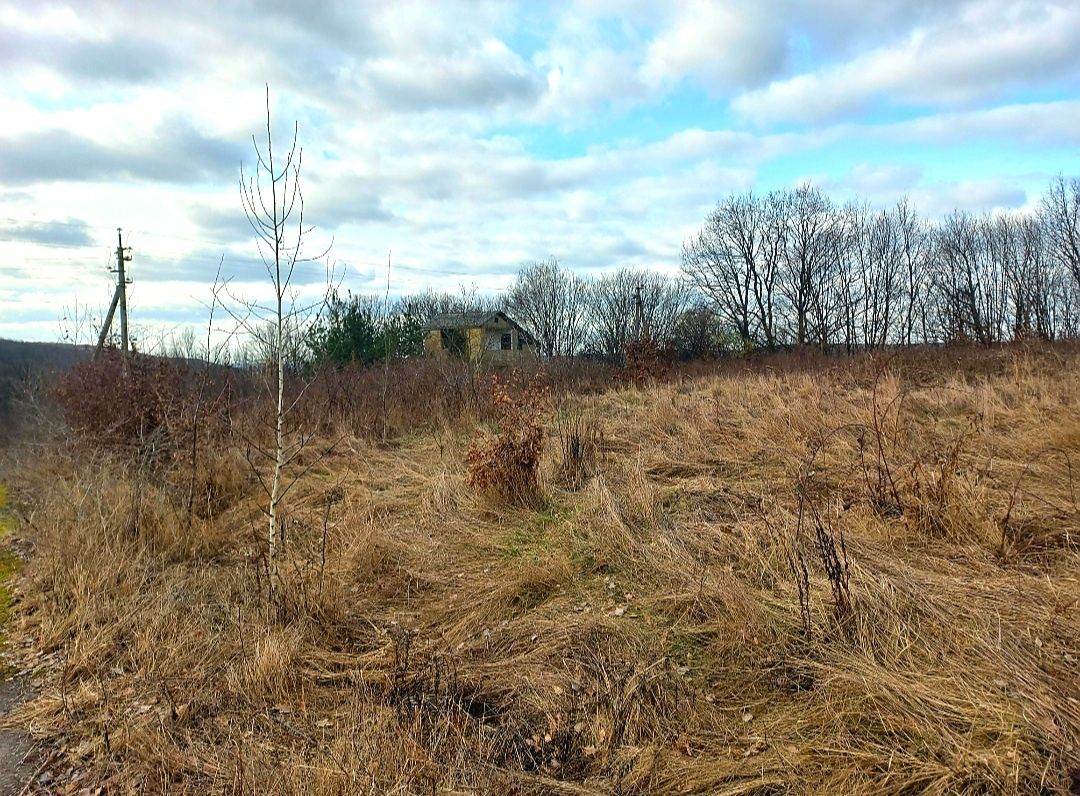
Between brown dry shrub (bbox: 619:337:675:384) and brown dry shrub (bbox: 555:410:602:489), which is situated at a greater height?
brown dry shrub (bbox: 619:337:675:384)

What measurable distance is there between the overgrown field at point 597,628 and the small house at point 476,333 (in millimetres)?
10070

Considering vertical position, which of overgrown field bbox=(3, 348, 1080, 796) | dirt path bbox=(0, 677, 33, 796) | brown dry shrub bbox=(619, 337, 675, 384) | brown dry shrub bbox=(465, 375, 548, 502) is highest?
brown dry shrub bbox=(619, 337, 675, 384)

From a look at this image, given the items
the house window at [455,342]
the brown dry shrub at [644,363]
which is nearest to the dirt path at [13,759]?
the brown dry shrub at [644,363]

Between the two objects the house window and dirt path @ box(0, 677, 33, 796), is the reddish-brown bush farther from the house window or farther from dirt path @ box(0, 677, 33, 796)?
the house window

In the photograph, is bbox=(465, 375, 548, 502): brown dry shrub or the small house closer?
bbox=(465, 375, 548, 502): brown dry shrub

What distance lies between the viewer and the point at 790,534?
3709mm

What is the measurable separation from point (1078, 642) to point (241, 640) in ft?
12.0

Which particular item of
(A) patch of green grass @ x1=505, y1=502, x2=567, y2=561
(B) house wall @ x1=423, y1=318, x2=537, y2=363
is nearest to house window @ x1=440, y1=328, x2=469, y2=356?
(B) house wall @ x1=423, y1=318, x2=537, y2=363

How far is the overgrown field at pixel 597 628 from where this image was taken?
2.36 metres

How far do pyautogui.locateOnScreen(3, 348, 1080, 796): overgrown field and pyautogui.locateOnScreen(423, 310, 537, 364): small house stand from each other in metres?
10.1

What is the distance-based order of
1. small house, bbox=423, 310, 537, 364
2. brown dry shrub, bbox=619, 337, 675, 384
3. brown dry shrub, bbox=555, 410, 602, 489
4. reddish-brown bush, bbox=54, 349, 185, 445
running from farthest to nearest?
small house, bbox=423, 310, 537, 364 < brown dry shrub, bbox=619, 337, 675, 384 < reddish-brown bush, bbox=54, 349, 185, 445 < brown dry shrub, bbox=555, 410, 602, 489

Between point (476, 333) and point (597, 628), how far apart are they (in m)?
17.0

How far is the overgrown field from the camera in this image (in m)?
2.36

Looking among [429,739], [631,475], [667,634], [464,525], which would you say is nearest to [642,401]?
[631,475]
